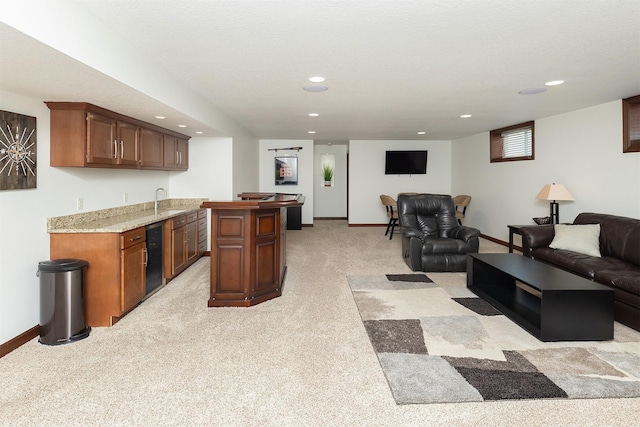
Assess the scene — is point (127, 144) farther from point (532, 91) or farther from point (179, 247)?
point (532, 91)

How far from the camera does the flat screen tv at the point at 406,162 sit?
382 inches

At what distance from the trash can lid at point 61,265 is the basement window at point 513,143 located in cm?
667

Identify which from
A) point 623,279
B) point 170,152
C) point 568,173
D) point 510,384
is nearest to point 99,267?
point 170,152

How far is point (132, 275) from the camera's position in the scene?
3.60 m

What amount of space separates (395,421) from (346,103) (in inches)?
155

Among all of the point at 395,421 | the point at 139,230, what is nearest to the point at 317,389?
the point at 395,421

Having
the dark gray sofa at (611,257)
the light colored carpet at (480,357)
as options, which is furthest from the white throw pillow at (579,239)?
the light colored carpet at (480,357)

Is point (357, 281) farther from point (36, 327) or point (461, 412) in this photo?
point (36, 327)

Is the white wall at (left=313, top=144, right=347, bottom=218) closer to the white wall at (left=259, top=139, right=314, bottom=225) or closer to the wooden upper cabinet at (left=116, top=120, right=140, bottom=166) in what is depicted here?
the white wall at (left=259, top=139, right=314, bottom=225)

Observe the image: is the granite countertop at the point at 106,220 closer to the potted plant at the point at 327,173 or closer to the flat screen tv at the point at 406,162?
the flat screen tv at the point at 406,162

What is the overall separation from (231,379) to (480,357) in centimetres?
177

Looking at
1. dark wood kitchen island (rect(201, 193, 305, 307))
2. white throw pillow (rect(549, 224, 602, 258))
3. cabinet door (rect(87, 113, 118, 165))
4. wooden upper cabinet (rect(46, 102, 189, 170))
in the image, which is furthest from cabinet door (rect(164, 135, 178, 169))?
white throw pillow (rect(549, 224, 602, 258))

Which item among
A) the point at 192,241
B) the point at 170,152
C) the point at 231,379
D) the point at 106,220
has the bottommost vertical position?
the point at 231,379

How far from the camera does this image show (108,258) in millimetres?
3348
